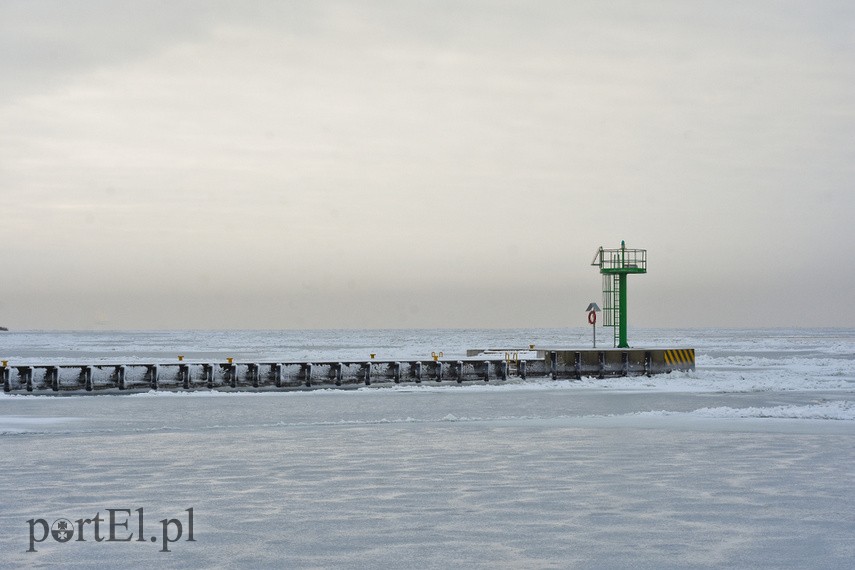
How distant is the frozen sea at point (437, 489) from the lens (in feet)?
27.2

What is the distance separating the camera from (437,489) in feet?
37.5

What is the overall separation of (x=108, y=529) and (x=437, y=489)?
→ 4.19 metres

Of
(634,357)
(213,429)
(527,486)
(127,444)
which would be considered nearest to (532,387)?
(634,357)

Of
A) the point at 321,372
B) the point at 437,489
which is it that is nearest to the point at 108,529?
the point at 437,489

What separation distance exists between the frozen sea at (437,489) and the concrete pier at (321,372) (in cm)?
1028

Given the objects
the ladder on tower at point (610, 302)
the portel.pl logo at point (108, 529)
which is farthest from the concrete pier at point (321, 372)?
the portel.pl logo at point (108, 529)

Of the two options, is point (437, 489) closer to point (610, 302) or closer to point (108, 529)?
point (108, 529)

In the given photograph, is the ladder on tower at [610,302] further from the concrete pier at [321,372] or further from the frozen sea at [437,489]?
the frozen sea at [437,489]

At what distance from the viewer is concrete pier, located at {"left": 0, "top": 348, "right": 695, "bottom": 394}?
108 ft

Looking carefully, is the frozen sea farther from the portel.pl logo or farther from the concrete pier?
the concrete pier

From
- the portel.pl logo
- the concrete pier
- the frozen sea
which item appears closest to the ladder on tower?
the concrete pier

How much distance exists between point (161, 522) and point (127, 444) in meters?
7.44

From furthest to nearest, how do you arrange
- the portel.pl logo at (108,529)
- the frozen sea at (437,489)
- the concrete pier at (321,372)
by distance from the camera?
the concrete pier at (321,372) < the portel.pl logo at (108,529) < the frozen sea at (437,489)

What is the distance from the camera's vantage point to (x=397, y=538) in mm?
8773
